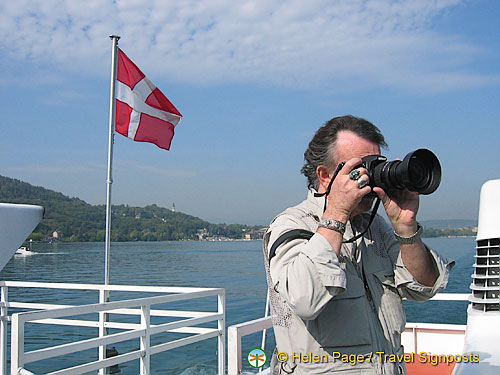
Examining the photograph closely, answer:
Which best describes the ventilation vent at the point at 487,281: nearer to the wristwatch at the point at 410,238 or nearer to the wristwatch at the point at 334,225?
the wristwatch at the point at 410,238

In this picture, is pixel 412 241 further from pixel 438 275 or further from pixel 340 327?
pixel 340 327

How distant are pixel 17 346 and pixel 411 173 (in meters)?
2.36

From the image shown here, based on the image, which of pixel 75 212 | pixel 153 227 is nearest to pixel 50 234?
pixel 75 212

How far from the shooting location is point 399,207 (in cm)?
131

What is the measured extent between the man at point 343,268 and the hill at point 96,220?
53.5m

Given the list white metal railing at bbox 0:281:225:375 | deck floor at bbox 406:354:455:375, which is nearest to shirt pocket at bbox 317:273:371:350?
white metal railing at bbox 0:281:225:375

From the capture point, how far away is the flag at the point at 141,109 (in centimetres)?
649

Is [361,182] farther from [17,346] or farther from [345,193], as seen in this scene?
[17,346]

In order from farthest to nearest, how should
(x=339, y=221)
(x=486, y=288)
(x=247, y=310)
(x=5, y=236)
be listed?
(x=247, y=310) < (x=5, y=236) < (x=486, y=288) < (x=339, y=221)

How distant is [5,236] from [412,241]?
10.3 ft

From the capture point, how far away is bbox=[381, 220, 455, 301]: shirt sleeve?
4.31 feet

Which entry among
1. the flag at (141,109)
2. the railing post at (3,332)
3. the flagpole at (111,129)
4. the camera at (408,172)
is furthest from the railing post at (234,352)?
the flag at (141,109)

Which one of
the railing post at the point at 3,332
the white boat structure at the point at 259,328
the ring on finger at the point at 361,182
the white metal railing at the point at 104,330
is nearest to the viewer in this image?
the ring on finger at the point at 361,182

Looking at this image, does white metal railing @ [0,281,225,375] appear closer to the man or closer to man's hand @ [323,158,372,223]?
the man
